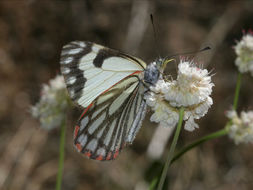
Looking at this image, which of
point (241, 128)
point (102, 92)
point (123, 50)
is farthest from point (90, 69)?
point (123, 50)

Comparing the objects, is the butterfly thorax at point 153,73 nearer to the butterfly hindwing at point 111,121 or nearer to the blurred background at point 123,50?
the butterfly hindwing at point 111,121

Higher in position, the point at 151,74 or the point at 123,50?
the point at 123,50

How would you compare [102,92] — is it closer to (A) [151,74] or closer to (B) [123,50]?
(A) [151,74]

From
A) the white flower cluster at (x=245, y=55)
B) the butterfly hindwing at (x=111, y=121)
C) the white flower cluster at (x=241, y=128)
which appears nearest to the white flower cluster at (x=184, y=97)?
the butterfly hindwing at (x=111, y=121)

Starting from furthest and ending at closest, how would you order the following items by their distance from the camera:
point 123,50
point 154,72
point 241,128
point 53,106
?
point 123,50 → point 53,106 → point 241,128 → point 154,72

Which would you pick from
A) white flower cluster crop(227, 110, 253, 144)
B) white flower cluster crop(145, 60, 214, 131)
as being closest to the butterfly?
white flower cluster crop(145, 60, 214, 131)

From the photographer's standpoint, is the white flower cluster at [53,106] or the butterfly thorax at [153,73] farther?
the white flower cluster at [53,106]

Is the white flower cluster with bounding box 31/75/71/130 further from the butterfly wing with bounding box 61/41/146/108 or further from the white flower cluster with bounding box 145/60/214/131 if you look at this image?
the white flower cluster with bounding box 145/60/214/131
